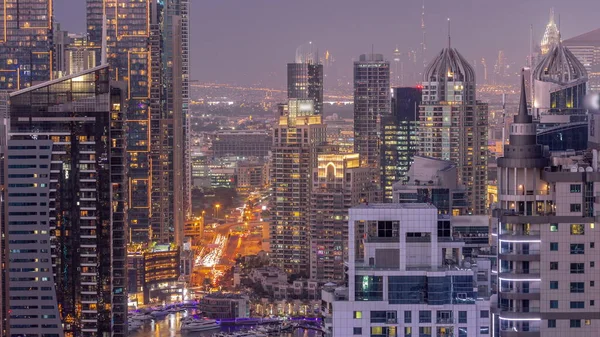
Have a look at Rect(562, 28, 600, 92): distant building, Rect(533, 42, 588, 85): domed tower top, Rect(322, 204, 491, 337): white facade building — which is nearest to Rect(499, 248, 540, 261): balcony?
Rect(322, 204, 491, 337): white facade building

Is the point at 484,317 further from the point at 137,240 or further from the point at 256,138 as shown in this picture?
the point at 256,138

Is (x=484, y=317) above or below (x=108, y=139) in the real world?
below

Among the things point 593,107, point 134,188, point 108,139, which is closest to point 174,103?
point 134,188

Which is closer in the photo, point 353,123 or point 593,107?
point 593,107

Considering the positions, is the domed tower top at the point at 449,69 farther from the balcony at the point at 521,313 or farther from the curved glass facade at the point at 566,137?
the balcony at the point at 521,313

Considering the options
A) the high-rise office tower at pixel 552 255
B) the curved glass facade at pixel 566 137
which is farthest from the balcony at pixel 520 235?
the curved glass facade at pixel 566 137

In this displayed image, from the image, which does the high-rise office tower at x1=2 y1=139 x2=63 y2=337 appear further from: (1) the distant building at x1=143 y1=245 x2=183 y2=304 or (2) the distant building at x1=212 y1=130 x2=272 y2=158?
(2) the distant building at x1=212 y1=130 x2=272 y2=158

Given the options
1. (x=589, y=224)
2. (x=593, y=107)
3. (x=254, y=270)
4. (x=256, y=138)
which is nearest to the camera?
(x=589, y=224)
